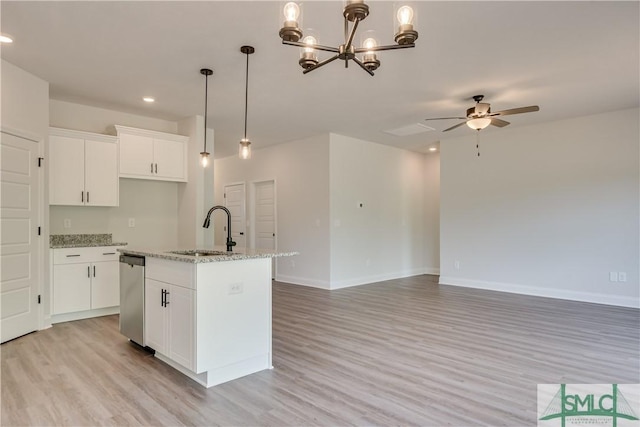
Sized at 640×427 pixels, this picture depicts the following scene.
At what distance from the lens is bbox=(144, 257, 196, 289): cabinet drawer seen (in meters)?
2.62

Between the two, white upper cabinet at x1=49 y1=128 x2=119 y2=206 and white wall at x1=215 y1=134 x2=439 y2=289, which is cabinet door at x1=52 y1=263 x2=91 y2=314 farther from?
white wall at x1=215 y1=134 x2=439 y2=289

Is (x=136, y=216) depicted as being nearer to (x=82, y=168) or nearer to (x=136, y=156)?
(x=136, y=156)

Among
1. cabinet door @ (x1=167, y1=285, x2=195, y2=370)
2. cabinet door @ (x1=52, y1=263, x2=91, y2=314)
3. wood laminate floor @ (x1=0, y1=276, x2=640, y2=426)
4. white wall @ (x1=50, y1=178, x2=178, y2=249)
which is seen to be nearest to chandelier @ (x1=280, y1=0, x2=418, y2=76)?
cabinet door @ (x1=167, y1=285, x2=195, y2=370)

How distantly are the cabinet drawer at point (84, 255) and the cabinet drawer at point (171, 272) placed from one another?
1345 mm

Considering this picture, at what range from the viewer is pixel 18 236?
145 inches

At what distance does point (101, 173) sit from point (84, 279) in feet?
4.25

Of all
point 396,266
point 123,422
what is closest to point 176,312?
point 123,422

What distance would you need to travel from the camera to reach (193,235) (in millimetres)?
5211

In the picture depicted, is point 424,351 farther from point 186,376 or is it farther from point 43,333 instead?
point 43,333

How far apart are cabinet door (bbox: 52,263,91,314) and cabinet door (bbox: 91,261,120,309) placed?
0.05 meters

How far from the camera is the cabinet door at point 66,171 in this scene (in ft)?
13.9

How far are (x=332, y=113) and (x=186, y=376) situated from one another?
3754mm

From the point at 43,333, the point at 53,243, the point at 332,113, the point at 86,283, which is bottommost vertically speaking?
the point at 43,333

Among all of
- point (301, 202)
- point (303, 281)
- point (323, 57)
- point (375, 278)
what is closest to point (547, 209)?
point (375, 278)
